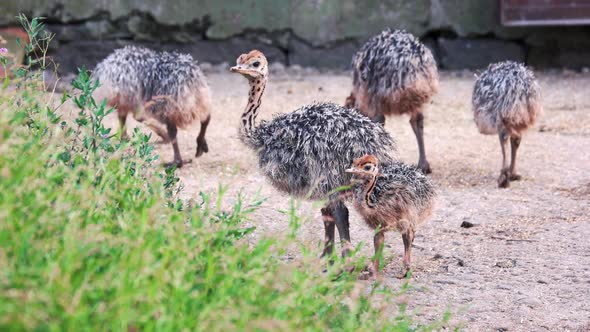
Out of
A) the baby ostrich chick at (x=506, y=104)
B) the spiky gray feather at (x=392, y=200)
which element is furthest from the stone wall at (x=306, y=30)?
the spiky gray feather at (x=392, y=200)

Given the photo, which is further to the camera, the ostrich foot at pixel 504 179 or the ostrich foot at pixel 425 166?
the ostrich foot at pixel 425 166

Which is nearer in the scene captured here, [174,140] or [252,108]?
[252,108]

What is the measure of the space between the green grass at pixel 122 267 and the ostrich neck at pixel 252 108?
1.32 m

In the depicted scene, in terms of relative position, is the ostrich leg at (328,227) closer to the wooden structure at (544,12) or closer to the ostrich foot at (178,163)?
the ostrich foot at (178,163)

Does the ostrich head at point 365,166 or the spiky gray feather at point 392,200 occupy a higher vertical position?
the ostrich head at point 365,166

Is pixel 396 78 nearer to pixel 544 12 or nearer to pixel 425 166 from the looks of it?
pixel 425 166

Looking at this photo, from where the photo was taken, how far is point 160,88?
23.4 feet

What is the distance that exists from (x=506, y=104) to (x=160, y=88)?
2468 mm

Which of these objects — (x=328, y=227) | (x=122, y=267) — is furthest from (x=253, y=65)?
(x=122, y=267)

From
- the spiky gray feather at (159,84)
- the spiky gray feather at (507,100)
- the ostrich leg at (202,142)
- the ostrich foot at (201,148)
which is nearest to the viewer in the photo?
the spiky gray feather at (507,100)

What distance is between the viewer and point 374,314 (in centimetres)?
373

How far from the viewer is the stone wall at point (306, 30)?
1095 cm

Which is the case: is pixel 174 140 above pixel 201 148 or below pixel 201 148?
above

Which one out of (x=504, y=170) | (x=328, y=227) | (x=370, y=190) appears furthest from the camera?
(x=504, y=170)
